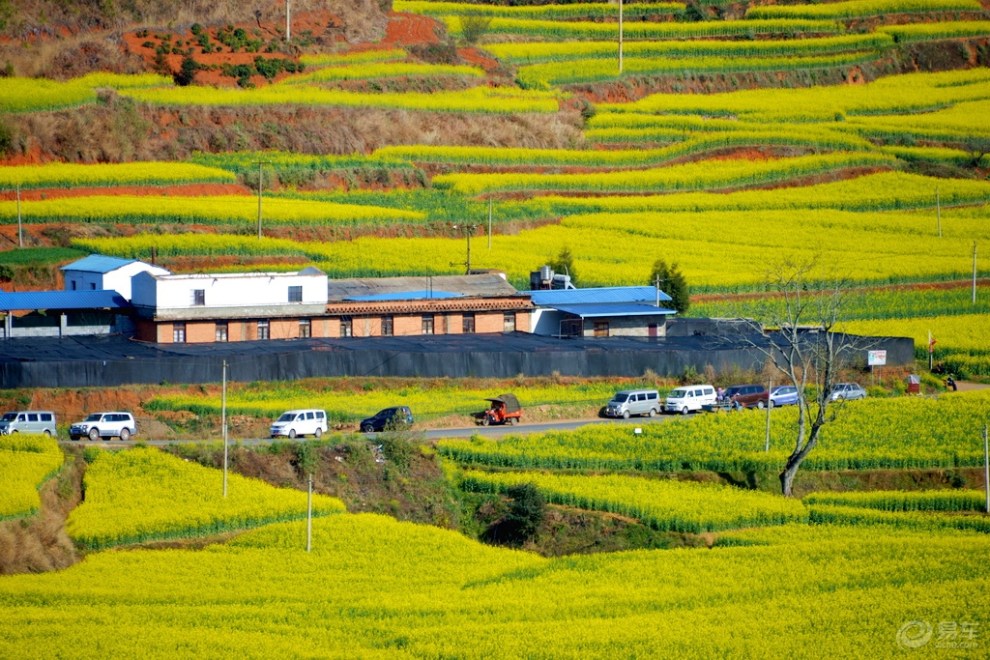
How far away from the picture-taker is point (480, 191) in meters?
104

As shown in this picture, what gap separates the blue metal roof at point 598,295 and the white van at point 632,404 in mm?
12120

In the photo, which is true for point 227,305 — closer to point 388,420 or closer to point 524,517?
point 388,420

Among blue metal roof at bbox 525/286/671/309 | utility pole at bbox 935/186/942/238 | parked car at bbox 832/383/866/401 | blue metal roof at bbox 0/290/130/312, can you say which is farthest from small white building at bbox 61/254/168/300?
utility pole at bbox 935/186/942/238

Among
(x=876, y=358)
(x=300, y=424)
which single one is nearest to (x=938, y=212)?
(x=876, y=358)

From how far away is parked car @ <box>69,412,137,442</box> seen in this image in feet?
201

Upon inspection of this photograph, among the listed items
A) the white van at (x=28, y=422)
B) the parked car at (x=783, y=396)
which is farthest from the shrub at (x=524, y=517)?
the parked car at (x=783, y=396)

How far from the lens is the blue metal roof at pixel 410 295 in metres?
78.1

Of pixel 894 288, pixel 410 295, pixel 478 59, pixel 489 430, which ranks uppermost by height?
pixel 478 59

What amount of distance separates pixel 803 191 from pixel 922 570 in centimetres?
6418

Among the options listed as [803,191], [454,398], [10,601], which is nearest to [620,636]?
[10,601]

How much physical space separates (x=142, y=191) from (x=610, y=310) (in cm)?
2539

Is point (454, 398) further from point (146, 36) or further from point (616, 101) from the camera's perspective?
point (616, 101)

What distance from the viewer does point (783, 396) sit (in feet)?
235

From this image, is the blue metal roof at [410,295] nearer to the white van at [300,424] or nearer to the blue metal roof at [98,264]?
the blue metal roof at [98,264]
